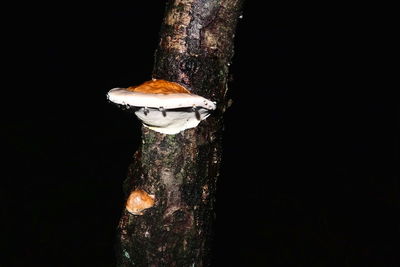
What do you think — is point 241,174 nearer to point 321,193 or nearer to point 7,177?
point 321,193

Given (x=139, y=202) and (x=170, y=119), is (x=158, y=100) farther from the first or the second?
(x=139, y=202)

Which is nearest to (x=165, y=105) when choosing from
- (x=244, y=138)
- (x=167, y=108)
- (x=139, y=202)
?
(x=167, y=108)

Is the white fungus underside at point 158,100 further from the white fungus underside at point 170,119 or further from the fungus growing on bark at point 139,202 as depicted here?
the fungus growing on bark at point 139,202

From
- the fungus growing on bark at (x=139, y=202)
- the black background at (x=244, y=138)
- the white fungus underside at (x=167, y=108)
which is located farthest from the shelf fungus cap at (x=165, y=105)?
the black background at (x=244, y=138)

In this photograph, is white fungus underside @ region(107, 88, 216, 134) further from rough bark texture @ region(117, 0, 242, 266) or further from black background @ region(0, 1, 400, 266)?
black background @ region(0, 1, 400, 266)

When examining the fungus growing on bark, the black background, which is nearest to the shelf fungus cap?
the fungus growing on bark

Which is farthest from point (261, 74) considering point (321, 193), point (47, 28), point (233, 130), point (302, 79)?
point (47, 28)
